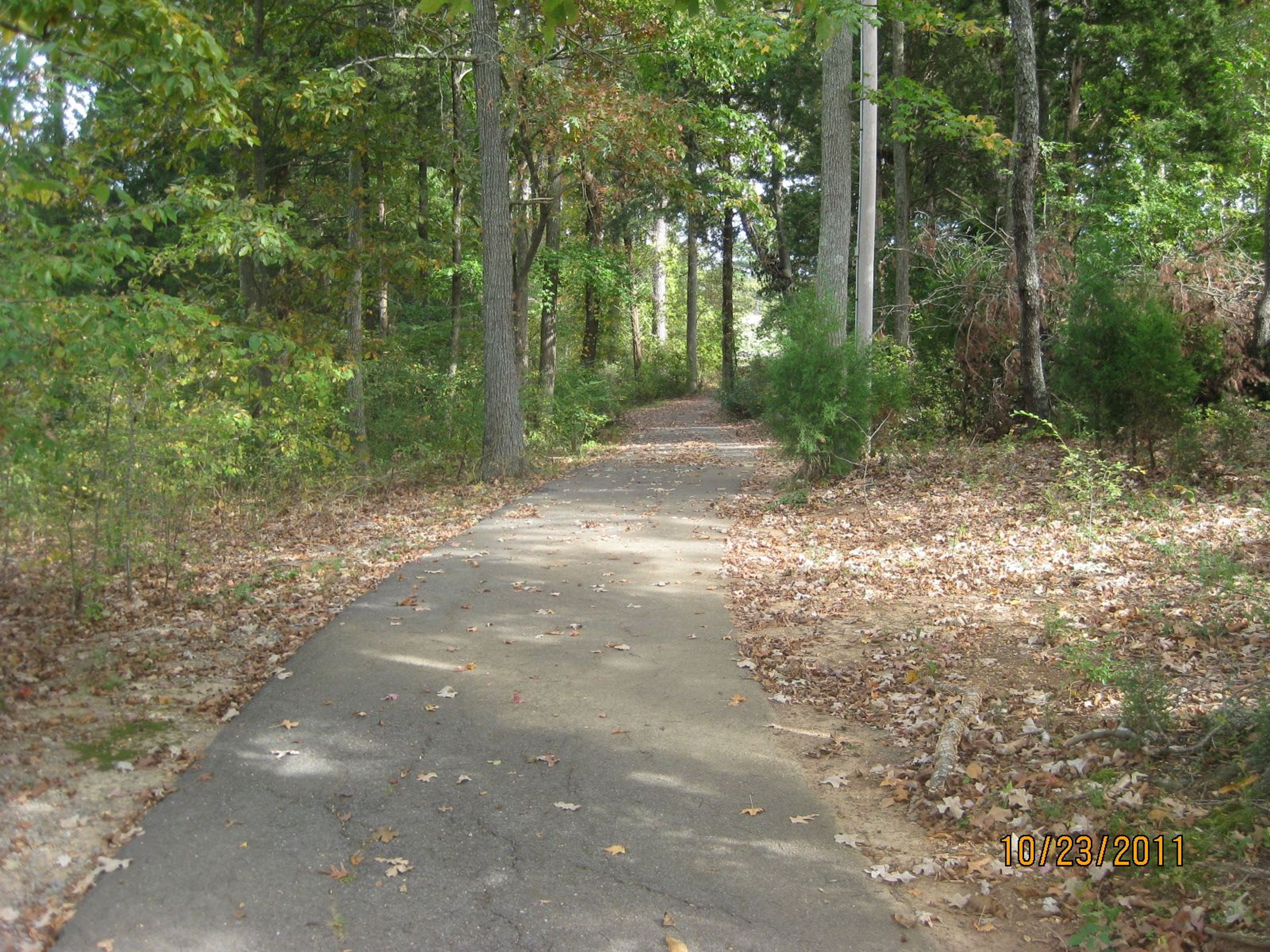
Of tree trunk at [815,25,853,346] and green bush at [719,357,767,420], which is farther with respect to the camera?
green bush at [719,357,767,420]

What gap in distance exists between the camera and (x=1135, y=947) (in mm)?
3594

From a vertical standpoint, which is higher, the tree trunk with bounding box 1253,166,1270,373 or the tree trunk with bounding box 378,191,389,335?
the tree trunk with bounding box 378,191,389,335

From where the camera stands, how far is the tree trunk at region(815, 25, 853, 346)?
1644cm

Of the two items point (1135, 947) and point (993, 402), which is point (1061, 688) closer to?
point (1135, 947)

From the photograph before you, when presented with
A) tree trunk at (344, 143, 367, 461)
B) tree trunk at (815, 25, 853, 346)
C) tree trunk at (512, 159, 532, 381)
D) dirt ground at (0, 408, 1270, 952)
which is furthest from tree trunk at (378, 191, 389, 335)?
tree trunk at (815, 25, 853, 346)

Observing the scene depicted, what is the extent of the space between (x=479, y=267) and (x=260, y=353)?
40.9 ft

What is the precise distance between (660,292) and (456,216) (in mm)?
28724

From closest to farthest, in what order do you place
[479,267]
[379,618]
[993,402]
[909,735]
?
[909,735]
[379,618]
[993,402]
[479,267]

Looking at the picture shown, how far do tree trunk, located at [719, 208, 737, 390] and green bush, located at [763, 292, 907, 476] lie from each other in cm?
2007

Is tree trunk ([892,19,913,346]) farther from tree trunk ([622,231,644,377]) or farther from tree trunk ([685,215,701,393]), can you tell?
tree trunk ([622,231,644,377])

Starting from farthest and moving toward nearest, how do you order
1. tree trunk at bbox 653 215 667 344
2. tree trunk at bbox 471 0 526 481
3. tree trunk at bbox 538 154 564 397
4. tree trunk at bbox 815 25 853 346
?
tree trunk at bbox 653 215 667 344 → tree trunk at bbox 538 154 564 397 → tree trunk at bbox 815 25 853 346 → tree trunk at bbox 471 0 526 481

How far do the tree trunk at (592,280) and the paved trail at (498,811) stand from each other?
→ 600 inches

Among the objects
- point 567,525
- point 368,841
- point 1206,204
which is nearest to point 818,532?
point 567,525

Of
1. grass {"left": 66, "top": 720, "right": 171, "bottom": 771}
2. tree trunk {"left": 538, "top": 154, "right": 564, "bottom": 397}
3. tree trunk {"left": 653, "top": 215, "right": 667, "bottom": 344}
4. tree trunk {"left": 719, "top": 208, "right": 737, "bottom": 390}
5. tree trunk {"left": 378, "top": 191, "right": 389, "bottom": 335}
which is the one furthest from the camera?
tree trunk {"left": 653, "top": 215, "right": 667, "bottom": 344}
